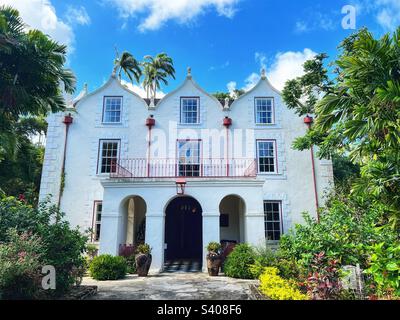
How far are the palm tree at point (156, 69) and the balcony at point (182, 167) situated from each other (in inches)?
720

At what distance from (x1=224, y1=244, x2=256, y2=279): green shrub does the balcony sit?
4676 millimetres

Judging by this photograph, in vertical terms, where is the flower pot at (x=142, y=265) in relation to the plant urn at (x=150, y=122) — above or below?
below

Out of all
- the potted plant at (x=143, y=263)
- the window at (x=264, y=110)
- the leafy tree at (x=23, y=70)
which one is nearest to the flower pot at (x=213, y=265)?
the potted plant at (x=143, y=263)

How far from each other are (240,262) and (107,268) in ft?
16.4

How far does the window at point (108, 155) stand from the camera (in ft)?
51.1

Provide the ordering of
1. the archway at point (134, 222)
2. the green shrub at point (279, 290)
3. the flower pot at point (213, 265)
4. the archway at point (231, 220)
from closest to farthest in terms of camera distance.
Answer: the green shrub at point (279, 290)
the flower pot at point (213, 265)
the archway at point (134, 222)
the archway at point (231, 220)

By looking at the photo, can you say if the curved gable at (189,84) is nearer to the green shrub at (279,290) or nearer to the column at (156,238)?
the column at (156,238)

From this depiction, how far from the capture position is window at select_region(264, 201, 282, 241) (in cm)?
1482

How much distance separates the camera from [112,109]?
16.5 metres

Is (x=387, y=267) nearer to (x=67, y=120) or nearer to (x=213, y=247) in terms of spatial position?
(x=213, y=247)

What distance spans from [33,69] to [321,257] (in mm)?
9890

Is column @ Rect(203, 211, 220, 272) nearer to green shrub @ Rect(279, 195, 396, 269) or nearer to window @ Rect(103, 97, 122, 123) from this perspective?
green shrub @ Rect(279, 195, 396, 269)
